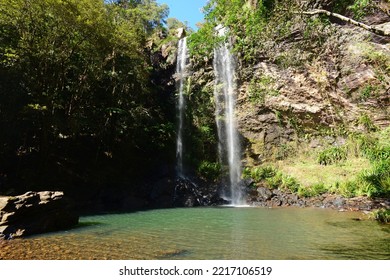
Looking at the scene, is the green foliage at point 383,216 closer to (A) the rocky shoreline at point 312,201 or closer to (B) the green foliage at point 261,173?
(A) the rocky shoreline at point 312,201

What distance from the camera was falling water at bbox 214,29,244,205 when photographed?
21.0 metres

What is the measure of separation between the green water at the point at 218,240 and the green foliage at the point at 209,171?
345 inches

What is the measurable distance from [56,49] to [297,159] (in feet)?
45.4

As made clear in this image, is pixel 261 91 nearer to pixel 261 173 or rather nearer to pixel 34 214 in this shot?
pixel 34 214

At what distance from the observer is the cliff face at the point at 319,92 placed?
1767 centimetres

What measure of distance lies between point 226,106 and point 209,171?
498 centimetres

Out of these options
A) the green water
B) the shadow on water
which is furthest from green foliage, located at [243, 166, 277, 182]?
the shadow on water

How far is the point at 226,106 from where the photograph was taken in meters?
22.2

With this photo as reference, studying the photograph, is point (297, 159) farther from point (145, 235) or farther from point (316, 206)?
point (145, 235)

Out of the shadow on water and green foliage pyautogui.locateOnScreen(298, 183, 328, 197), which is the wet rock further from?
the shadow on water

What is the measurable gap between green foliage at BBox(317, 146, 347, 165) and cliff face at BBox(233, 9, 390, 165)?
3.24ft

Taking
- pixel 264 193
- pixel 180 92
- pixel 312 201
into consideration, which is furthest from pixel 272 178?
pixel 180 92

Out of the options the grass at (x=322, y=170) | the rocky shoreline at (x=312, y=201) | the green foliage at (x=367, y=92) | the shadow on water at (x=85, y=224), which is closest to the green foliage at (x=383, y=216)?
the rocky shoreline at (x=312, y=201)
